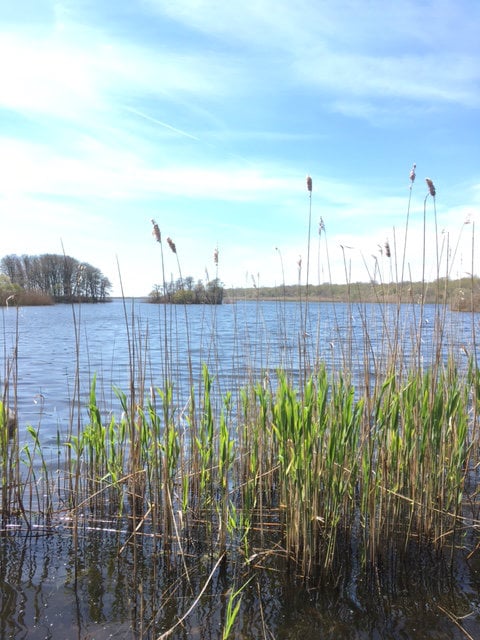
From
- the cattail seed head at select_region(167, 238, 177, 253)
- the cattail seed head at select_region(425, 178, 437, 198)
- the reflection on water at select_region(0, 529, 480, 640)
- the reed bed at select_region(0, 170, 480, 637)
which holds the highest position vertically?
the cattail seed head at select_region(425, 178, 437, 198)

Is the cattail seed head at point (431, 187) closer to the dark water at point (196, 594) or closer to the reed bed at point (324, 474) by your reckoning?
the dark water at point (196, 594)

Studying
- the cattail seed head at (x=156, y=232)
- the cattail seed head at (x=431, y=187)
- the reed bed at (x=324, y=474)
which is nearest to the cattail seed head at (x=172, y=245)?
the cattail seed head at (x=156, y=232)

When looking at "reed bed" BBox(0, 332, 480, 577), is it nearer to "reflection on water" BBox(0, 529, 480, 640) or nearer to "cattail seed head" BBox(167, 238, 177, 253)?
"reflection on water" BBox(0, 529, 480, 640)

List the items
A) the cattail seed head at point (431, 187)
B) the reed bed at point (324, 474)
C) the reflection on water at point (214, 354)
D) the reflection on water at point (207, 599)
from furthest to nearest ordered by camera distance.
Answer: the reflection on water at point (214, 354), the cattail seed head at point (431, 187), the reed bed at point (324, 474), the reflection on water at point (207, 599)

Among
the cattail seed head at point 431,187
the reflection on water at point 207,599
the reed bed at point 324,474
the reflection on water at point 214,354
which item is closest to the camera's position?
the reflection on water at point 207,599

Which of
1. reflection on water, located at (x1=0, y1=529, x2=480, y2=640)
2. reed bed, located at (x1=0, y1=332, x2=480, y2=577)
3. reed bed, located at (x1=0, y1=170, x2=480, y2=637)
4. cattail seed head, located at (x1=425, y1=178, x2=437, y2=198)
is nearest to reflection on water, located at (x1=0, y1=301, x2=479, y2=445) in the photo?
reed bed, located at (x1=0, y1=170, x2=480, y2=637)

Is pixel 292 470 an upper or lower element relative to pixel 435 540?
upper

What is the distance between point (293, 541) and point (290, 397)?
0.93 m

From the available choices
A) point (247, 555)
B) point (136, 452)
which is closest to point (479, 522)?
point (247, 555)

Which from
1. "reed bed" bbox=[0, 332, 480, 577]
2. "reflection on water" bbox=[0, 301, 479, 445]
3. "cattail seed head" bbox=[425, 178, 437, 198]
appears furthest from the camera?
"reflection on water" bbox=[0, 301, 479, 445]

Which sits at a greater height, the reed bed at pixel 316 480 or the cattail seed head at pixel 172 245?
the cattail seed head at pixel 172 245

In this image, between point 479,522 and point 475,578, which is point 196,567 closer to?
point 475,578

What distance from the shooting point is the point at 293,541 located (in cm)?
315

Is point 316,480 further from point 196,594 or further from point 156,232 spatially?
point 156,232
